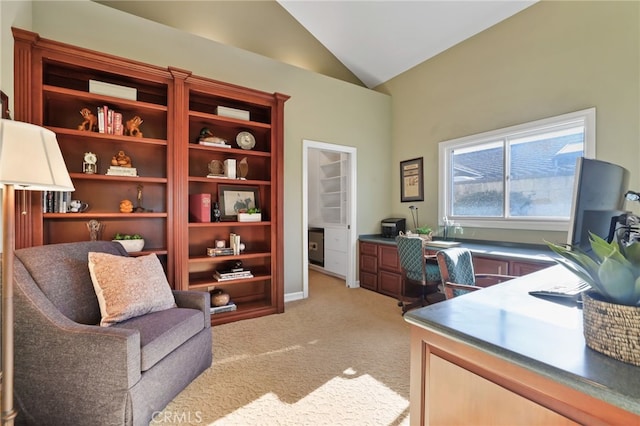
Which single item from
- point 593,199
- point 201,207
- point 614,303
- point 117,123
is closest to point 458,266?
point 593,199

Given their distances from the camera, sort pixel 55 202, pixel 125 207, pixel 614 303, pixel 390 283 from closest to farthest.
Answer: pixel 614 303, pixel 55 202, pixel 125 207, pixel 390 283

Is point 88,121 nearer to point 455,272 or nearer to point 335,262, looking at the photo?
point 455,272

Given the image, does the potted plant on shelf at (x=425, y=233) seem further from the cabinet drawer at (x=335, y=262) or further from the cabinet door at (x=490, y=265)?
the cabinet drawer at (x=335, y=262)

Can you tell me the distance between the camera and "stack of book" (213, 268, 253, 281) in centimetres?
290

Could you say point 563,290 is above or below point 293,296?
above

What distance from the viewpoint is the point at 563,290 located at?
1.10 metres

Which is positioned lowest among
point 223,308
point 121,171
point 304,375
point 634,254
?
point 304,375

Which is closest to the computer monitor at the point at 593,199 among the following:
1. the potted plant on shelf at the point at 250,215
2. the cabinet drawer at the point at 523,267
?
the cabinet drawer at the point at 523,267

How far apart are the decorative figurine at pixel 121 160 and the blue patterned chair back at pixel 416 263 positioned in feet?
9.05

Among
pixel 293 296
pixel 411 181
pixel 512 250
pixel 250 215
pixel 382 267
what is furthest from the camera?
pixel 411 181

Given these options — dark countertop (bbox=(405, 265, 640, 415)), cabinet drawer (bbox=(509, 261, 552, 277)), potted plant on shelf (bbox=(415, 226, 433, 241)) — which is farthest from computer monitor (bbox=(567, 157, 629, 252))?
potted plant on shelf (bbox=(415, 226, 433, 241))

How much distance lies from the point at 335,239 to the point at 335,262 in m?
0.39

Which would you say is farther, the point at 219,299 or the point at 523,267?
the point at 219,299

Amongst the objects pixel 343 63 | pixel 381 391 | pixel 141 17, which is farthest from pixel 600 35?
pixel 141 17
